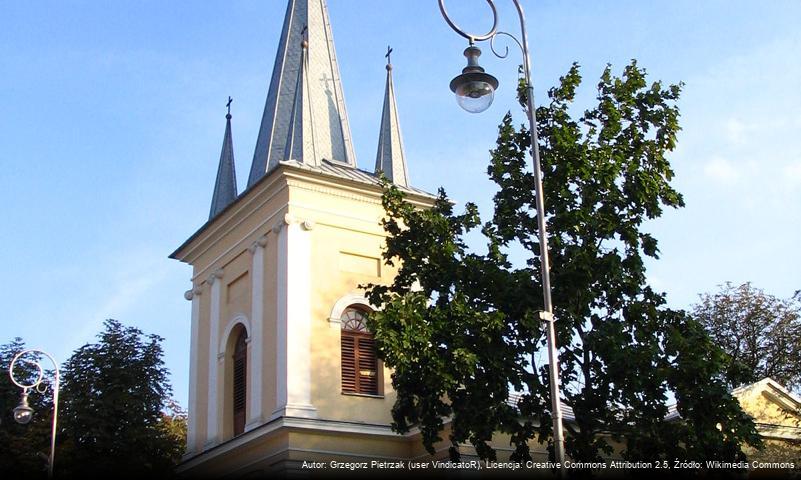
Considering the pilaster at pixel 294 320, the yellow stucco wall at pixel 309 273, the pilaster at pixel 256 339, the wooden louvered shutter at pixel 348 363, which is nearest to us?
the pilaster at pixel 294 320

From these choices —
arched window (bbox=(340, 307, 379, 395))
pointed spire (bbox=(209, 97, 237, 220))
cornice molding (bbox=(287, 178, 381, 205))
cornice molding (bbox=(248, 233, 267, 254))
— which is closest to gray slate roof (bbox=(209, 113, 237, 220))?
pointed spire (bbox=(209, 97, 237, 220))

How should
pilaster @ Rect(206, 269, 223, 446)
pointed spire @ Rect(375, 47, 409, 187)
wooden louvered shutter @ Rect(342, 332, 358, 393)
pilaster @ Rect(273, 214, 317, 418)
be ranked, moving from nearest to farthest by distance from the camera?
1. pilaster @ Rect(273, 214, 317, 418)
2. wooden louvered shutter @ Rect(342, 332, 358, 393)
3. pilaster @ Rect(206, 269, 223, 446)
4. pointed spire @ Rect(375, 47, 409, 187)

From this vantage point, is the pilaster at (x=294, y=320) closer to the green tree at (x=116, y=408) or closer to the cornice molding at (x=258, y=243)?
the cornice molding at (x=258, y=243)

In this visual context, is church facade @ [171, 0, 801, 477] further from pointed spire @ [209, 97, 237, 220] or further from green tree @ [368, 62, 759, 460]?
green tree @ [368, 62, 759, 460]

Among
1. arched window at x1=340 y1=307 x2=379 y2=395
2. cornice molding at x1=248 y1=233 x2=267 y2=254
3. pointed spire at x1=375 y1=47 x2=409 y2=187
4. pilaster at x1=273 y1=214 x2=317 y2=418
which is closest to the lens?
pilaster at x1=273 y1=214 x2=317 y2=418

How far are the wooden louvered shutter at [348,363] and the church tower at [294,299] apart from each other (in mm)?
30

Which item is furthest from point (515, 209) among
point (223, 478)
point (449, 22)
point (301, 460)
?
point (223, 478)

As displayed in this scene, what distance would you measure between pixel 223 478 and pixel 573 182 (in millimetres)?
13506

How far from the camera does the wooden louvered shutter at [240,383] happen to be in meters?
28.6

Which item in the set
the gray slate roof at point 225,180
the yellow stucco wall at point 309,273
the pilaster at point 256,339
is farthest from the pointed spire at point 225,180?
the pilaster at point 256,339

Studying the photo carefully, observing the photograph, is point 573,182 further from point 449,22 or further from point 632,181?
point 449,22

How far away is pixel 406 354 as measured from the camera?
18.5 meters

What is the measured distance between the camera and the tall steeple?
3091 centimetres

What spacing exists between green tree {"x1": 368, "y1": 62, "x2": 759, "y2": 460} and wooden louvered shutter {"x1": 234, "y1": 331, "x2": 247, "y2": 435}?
30.2 ft
